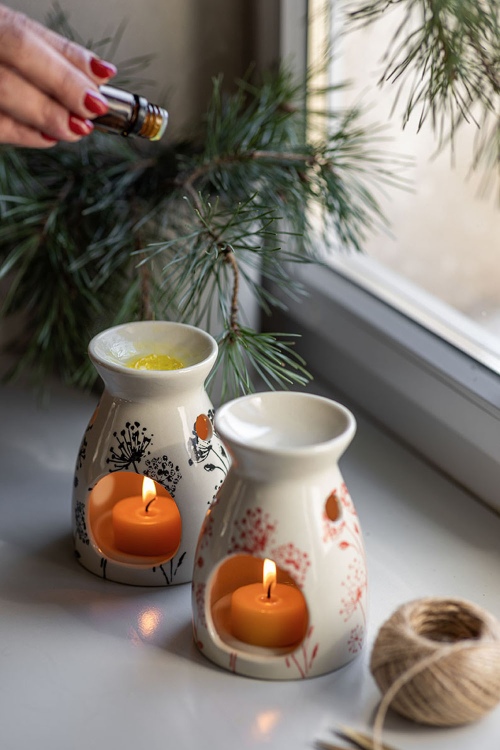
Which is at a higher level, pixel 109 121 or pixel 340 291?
pixel 109 121

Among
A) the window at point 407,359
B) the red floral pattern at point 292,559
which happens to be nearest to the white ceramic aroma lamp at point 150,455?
the red floral pattern at point 292,559

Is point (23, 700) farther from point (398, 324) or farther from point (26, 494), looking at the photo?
point (398, 324)

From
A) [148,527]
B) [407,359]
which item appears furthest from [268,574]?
[407,359]

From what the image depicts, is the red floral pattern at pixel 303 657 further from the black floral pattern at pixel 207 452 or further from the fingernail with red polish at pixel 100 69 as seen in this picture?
the fingernail with red polish at pixel 100 69

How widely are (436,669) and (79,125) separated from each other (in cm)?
42

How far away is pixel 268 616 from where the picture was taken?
52cm

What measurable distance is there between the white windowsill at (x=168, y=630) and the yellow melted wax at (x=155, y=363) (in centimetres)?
14

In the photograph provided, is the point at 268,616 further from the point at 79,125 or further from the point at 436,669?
the point at 79,125

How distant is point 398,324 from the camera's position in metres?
0.80

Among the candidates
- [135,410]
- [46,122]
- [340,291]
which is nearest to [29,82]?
[46,122]

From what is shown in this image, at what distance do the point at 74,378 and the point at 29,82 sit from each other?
0.30 meters

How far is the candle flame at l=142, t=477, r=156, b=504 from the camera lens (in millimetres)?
603

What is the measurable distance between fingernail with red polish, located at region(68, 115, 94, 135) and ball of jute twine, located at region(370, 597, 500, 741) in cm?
38

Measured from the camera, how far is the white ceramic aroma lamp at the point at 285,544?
49 cm
